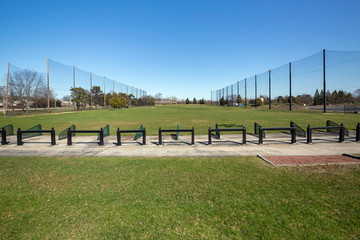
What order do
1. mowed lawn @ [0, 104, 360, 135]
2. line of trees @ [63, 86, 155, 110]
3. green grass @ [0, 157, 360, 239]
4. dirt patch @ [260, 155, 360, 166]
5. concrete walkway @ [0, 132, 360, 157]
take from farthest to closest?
line of trees @ [63, 86, 155, 110] < mowed lawn @ [0, 104, 360, 135] < concrete walkway @ [0, 132, 360, 157] < dirt patch @ [260, 155, 360, 166] < green grass @ [0, 157, 360, 239]

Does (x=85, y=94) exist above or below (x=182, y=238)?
above

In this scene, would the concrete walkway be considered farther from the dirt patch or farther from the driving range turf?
the driving range turf

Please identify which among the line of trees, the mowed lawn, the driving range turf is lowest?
the driving range turf

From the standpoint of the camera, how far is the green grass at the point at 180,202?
2.92 meters

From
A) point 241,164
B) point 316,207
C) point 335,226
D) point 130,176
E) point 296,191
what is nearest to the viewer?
point 335,226

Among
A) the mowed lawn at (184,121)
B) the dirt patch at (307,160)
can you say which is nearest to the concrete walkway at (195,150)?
the dirt patch at (307,160)

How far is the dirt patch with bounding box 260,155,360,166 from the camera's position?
19.5 feet

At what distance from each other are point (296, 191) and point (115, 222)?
3.88 meters

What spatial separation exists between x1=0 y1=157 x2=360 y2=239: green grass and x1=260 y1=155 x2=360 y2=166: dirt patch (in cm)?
46

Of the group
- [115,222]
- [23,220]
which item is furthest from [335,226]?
[23,220]

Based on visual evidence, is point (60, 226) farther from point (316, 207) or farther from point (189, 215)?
point (316, 207)

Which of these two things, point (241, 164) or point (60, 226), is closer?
point (60, 226)

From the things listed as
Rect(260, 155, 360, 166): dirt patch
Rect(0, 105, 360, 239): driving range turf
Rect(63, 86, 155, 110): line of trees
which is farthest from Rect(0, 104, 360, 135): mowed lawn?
Rect(63, 86, 155, 110): line of trees

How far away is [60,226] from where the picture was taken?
3.06 meters
